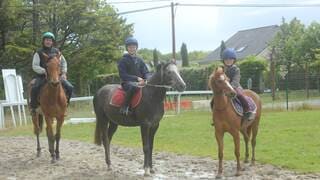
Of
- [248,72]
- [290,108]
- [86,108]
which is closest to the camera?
[290,108]

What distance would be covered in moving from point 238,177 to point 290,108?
18023 millimetres

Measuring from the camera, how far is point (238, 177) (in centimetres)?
930

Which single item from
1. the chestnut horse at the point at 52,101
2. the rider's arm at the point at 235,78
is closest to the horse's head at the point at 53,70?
the chestnut horse at the point at 52,101

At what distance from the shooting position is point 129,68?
10.2m

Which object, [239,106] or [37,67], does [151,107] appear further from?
[37,67]

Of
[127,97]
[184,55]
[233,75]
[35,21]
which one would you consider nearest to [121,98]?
[127,97]

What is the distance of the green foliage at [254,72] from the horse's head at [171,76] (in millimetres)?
27160

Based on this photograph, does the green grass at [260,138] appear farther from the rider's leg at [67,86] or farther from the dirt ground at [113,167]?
the rider's leg at [67,86]

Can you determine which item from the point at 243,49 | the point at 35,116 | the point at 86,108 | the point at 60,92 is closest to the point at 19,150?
the point at 35,116

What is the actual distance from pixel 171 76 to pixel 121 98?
1.28 metres

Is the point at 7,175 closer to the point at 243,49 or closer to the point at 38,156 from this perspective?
the point at 38,156

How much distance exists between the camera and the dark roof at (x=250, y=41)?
8044 cm

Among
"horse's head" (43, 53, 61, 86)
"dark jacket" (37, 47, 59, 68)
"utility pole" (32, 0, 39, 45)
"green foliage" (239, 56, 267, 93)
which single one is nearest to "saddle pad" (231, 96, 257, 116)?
"horse's head" (43, 53, 61, 86)

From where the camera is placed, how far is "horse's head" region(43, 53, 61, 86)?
10.9 metres
